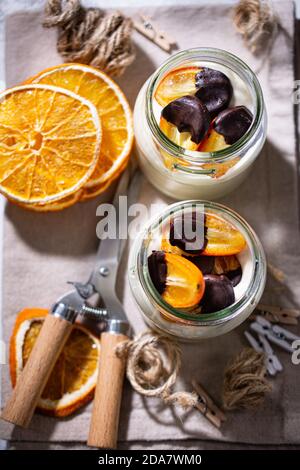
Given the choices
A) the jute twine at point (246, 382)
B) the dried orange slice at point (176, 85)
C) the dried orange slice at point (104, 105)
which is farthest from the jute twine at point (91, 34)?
the jute twine at point (246, 382)

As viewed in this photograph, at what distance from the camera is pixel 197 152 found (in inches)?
37.9

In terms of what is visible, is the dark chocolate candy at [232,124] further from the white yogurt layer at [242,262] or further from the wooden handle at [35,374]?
the wooden handle at [35,374]

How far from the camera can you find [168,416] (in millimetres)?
1160

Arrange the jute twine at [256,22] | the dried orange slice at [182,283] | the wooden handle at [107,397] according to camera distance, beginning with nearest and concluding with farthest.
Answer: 1. the dried orange slice at [182,283]
2. the wooden handle at [107,397]
3. the jute twine at [256,22]

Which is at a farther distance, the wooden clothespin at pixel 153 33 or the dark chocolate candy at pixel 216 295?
the wooden clothespin at pixel 153 33

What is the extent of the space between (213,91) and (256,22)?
297 mm

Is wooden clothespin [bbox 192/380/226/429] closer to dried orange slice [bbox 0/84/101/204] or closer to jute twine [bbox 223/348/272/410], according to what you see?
jute twine [bbox 223/348/272/410]

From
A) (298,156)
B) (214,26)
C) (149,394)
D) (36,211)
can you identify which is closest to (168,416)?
(149,394)

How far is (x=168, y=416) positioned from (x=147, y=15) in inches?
33.6

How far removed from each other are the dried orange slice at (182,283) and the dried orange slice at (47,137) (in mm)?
287

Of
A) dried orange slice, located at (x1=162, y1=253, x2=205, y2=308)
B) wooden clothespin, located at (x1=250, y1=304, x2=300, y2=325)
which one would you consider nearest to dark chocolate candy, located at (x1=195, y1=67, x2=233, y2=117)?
dried orange slice, located at (x1=162, y1=253, x2=205, y2=308)

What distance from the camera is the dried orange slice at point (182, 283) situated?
3.02ft

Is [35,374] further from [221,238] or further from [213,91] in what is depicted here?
[213,91]
